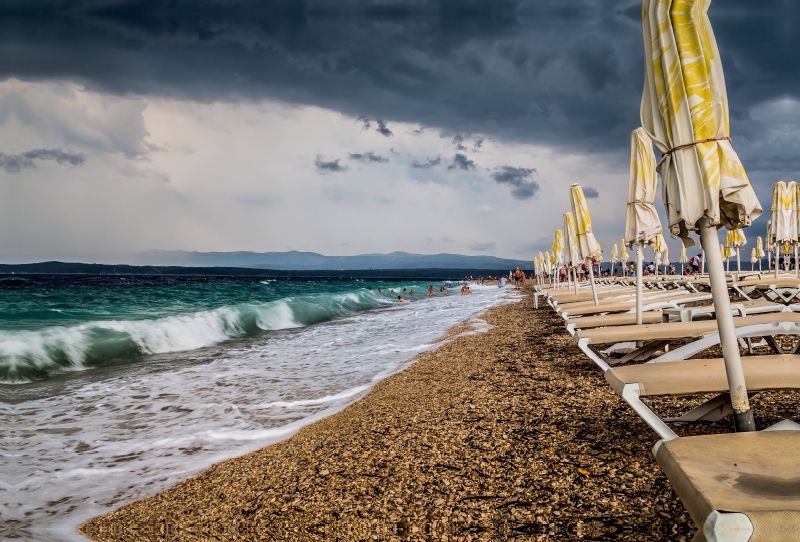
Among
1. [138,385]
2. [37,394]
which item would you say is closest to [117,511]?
[138,385]

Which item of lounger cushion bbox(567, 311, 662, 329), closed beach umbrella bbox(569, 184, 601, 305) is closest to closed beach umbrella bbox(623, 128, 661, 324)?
lounger cushion bbox(567, 311, 662, 329)

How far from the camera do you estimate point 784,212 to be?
31.9 ft

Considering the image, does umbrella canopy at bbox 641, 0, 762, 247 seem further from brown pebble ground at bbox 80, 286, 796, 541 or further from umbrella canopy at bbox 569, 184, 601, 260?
umbrella canopy at bbox 569, 184, 601, 260

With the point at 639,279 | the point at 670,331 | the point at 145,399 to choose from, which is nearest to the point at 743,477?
the point at 670,331

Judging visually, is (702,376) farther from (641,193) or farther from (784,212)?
(784,212)

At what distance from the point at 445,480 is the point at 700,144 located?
235 cm

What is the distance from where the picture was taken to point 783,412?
341 centimetres

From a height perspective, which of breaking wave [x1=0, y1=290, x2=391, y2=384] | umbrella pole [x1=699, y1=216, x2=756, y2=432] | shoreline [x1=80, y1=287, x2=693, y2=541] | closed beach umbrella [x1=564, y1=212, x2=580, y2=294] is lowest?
breaking wave [x1=0, y1=290, x2=391, y2=384]

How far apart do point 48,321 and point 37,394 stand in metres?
10.9

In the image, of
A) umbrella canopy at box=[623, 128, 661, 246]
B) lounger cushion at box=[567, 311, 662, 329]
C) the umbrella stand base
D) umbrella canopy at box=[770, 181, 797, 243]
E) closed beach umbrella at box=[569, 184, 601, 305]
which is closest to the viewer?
the umbrella stand base

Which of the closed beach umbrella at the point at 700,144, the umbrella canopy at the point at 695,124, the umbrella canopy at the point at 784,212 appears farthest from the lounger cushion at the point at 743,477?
the umbrella canopy at the point at 784,212

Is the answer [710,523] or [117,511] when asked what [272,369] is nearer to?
[117,511]

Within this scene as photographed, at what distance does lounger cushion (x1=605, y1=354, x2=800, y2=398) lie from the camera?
244cm

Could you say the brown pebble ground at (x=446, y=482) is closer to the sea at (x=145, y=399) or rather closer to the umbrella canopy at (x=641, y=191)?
the sea at (x=145, y=399)
